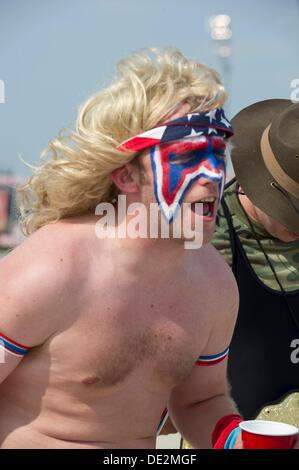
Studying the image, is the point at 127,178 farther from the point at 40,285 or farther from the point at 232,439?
the point at 232,439

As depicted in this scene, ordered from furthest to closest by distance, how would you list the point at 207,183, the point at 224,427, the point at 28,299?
the point at 224,427 → the point at 207,183 → the point at 28,299

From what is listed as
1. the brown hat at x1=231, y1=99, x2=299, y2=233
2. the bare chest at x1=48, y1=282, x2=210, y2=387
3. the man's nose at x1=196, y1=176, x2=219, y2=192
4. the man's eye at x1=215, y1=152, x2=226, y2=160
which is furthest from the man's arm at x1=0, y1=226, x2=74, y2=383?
the brown hat at x1=231, y1=99, x2=299, y2=233

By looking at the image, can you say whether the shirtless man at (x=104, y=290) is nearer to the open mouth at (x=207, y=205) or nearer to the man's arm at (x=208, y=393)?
the open mouth at (x=207, y=205)

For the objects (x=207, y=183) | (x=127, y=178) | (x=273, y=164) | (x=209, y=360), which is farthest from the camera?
(x=273, y=164)

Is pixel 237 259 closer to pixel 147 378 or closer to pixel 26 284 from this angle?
pixel 147 378

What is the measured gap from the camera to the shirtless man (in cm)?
282

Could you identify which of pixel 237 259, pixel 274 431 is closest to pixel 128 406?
pixel 274 431

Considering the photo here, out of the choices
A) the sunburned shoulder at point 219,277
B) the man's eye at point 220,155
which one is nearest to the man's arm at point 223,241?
the sunburned shoulder at point 219,277

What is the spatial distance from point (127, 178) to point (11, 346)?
72cm

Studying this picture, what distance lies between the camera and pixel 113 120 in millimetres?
2916

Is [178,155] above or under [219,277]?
above

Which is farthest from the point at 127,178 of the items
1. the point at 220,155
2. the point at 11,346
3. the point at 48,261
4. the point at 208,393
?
the point at 208,393

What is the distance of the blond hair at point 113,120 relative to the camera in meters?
2.89

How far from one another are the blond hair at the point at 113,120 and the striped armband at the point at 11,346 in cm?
49
